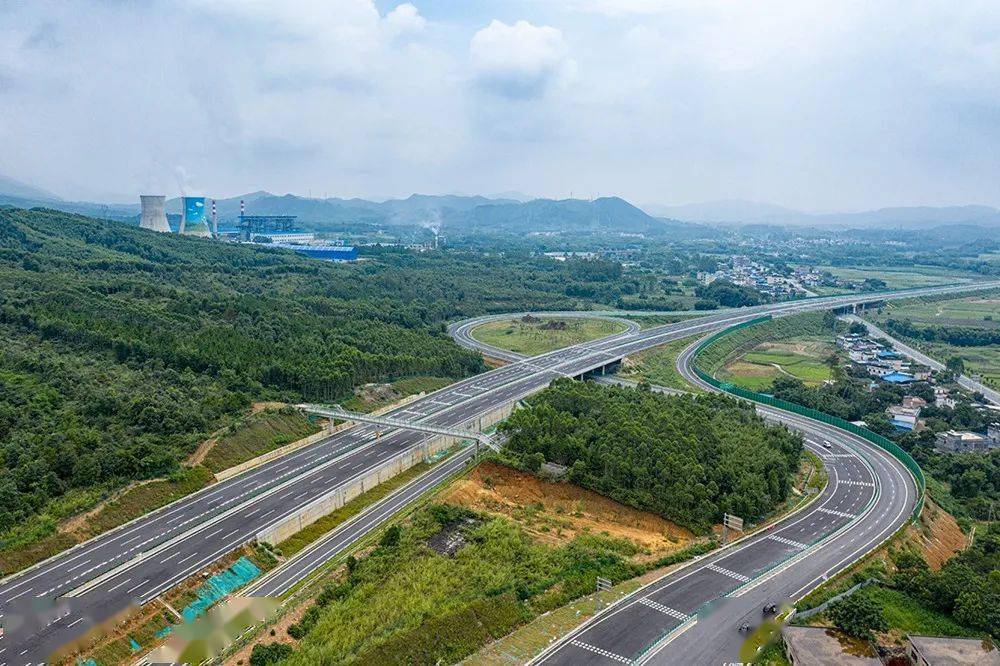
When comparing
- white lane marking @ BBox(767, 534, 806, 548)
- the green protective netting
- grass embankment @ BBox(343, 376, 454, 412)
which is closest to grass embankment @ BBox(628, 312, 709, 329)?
grass embankment @ BBox(343, 376, 454, 412)

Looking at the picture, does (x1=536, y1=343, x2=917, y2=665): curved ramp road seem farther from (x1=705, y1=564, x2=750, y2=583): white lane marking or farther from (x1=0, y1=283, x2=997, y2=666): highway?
(x1=0, y1=283, x2=997, y2=666): highway

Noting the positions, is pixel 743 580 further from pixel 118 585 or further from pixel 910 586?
pixel 118 585

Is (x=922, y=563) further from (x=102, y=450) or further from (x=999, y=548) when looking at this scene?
(x=102, y=450)

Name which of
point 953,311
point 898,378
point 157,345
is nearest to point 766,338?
point 898,378

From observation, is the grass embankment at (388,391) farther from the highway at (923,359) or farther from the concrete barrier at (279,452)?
the highway at (923,359)

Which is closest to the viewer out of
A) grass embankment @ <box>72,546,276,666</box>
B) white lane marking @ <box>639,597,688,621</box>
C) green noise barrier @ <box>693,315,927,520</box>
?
white lane marking @ <box>639,597,688,621</box>

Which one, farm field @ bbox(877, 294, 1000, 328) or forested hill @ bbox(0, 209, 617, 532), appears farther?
farm field @ bbox(877, 294, 1000, 328)

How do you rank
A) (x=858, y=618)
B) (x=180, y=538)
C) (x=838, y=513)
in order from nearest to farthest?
(x=858, y=618) < (x=180, y=538) < (x=838, y=513)
